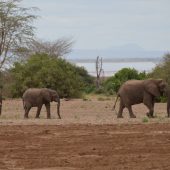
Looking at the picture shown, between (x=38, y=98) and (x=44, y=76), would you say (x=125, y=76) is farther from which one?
(x=38, y=98)

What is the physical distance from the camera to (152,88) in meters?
26.7

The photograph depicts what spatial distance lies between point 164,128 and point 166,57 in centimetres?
3715

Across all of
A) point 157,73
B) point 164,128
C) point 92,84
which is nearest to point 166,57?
point 157,73

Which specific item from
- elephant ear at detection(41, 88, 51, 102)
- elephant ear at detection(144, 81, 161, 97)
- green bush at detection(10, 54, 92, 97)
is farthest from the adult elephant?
green bush at detection(10, 54, 92, 97)

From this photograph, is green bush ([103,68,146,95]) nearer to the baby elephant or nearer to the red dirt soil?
the baby elephant

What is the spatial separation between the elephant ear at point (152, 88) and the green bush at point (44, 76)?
1802 centimetres

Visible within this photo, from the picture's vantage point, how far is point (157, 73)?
152 feet

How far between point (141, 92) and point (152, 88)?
60 cm

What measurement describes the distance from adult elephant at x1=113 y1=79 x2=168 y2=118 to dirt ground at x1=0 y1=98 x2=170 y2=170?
4.87 meters

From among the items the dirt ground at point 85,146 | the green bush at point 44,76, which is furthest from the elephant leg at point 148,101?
the green bush at point 44,76

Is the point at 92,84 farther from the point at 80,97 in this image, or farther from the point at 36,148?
the point at 36,148

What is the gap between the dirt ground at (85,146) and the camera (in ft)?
41.1

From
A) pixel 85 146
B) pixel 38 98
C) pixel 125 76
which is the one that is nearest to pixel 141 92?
pixel 38 98

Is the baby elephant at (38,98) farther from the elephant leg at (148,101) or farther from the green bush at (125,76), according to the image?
the green bush at (125,76)
